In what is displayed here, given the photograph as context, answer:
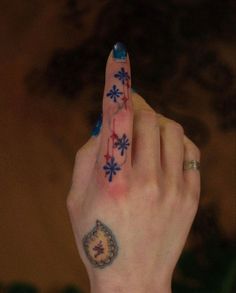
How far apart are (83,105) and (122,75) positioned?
0.33 metres

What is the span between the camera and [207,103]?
85 centimetres

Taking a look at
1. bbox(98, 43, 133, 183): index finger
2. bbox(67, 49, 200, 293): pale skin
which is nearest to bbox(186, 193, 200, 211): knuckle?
bbox(67, 49, 200, 293): pale skin

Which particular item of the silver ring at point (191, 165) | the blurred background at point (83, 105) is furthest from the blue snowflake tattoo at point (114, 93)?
the blurred background at point (83, 105)

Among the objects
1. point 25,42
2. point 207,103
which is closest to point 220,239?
point 207,103

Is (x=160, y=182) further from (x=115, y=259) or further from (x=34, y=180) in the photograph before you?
(x=34, y=180)

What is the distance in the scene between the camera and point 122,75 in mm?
539

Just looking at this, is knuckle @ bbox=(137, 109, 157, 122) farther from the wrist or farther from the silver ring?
the wrist

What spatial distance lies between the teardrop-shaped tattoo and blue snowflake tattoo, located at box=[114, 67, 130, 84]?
0.16 metres

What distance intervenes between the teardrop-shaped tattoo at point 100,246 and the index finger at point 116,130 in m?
0.06

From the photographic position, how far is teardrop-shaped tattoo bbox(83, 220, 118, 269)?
1.77 feet

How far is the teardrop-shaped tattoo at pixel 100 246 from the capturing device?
54 cm

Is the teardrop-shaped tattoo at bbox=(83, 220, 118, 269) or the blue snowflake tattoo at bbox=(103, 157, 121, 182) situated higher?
Result: the blue snowflake tattoo at bbox=(103, 157, 121, 182)

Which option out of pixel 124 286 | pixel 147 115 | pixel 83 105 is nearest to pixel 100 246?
pixel 124 286

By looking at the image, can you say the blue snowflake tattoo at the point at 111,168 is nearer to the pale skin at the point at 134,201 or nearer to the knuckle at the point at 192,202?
the pale skin at the point at 134,201
